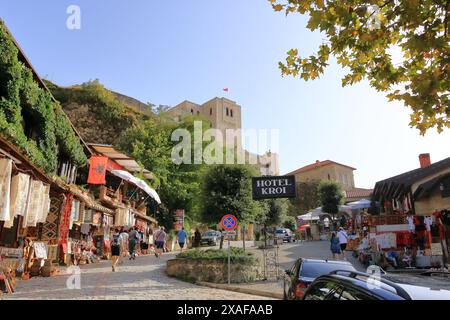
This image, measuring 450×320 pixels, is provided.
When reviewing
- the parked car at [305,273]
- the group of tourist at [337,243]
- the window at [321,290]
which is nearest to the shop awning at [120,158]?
the group of tourist at [337,243]

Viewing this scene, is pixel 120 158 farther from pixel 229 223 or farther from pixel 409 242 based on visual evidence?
pixel 409 242

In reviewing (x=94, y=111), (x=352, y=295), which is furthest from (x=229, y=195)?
(x=94, y=111)

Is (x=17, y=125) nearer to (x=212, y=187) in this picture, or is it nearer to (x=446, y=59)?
(x=212, y=187)

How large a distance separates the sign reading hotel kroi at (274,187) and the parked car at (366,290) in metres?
9.79

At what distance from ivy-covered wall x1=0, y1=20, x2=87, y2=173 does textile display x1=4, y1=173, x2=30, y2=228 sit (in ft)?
5.78

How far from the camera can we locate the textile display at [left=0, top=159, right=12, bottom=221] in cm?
1009

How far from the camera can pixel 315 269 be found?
27.0 ft

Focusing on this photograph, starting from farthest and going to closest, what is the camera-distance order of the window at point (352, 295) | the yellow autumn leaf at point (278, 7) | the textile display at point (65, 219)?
the textile display at point (65, 219), the yellow autumn leaf at point (278, 7), the window at point (352, 295)

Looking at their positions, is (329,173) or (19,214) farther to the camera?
(329,173)

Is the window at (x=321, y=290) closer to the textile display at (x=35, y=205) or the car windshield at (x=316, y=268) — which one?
the car windshield at (x=316, y=268)

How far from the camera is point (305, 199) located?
70.3 metres

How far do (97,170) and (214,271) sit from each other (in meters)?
11.7

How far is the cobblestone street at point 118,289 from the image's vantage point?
32.1 ft
